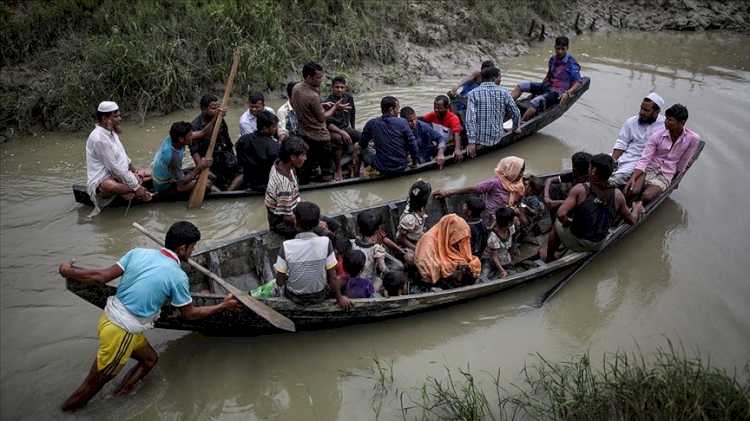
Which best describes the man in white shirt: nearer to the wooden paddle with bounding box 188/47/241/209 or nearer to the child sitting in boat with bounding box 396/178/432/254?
the wooden paddle with bounding box 188/47/241/209

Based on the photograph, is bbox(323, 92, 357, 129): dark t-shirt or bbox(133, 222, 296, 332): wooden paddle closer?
bbox(133, 222, 296, 332): wooden paddle

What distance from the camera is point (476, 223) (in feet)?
17.5

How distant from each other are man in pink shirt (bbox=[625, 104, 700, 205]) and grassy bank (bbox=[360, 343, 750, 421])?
2.22 metres

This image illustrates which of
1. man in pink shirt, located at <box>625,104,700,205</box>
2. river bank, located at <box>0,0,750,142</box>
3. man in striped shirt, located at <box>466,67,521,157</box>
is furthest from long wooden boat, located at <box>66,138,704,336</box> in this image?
river bank, located at <box>0,0,750,142</box>

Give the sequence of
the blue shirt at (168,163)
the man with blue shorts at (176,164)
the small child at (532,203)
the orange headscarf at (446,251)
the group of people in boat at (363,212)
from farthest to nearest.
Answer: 1. the blue shirt at (168,163)
2. the man with blue shorts at (176,164)
3. the small child at (532,203)
4. the orange headscarf at (446,251)
5. the group of people in boat at (363,212)

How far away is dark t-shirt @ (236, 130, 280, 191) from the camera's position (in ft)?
20.8

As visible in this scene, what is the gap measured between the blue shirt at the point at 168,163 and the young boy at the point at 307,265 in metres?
2.75

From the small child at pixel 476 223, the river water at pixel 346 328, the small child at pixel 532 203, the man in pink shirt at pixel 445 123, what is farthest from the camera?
the man in pink shirt at pixel 445 123

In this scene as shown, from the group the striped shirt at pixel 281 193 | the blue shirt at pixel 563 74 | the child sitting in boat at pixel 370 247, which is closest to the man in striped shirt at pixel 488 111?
the blue shirt at pixel 563 74

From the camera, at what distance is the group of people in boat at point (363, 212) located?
3.93 meters

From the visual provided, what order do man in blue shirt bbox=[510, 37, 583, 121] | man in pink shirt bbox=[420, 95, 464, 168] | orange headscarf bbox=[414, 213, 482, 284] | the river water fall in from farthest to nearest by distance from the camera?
man in blue shirt bbox=[510, 37, 583, 121]
man in pink shirt bbox=[420, 95, 464, 168]
orange headscarf bbox=[414, 213, 482, 284]
the river water

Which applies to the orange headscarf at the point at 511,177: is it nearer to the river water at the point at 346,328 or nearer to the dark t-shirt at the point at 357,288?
the river water at the point at 346,328

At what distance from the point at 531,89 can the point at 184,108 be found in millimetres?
5704

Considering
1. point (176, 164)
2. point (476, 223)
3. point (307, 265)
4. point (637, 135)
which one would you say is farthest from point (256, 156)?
point (637, 135)
